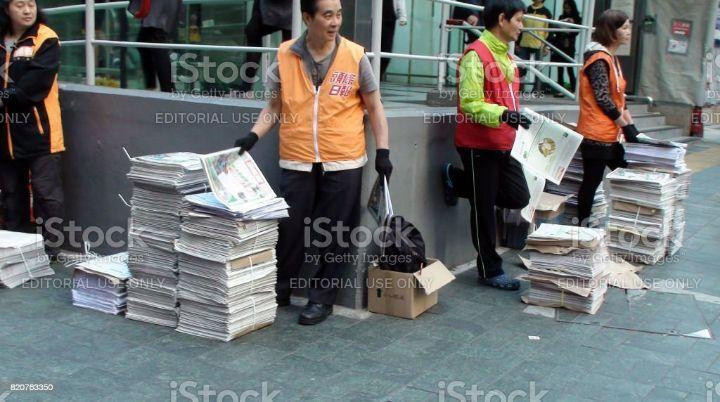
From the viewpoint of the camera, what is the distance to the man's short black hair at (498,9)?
197 inches

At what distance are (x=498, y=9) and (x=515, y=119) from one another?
77cm

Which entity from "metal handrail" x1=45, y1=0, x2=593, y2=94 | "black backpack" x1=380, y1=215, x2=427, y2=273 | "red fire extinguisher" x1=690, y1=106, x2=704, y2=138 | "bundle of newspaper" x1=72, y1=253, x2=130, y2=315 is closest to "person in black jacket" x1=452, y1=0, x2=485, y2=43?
"metal handrail" x1=45, y1=0, x2=593, y2=94

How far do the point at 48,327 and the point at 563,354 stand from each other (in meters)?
2.87

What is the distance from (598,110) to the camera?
5.85m

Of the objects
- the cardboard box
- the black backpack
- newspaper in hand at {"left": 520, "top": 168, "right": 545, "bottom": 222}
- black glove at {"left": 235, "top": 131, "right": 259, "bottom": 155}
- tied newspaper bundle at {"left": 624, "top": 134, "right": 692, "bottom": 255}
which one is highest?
black glove at {"left": 235, "top": 131, "right": 259, "bottom": 155}

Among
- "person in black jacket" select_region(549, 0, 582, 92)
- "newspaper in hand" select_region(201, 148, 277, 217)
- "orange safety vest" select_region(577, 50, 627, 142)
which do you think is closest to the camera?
"newspaper in hand" select_region(201, 148, 277, 217)

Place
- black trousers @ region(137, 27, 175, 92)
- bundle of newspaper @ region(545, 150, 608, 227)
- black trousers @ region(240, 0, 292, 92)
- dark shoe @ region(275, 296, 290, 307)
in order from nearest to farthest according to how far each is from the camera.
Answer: dark shoe @ region(275, 296, 290, 307) < black trousers @ region(240, 0, 292, 92) < black trousers @ region(137, 27, 175, 92) < bundle of newspaper @ region(545, 150, 608, 227)

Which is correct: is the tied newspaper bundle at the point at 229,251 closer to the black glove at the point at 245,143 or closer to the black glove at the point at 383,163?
the black glove at the point at 245,143

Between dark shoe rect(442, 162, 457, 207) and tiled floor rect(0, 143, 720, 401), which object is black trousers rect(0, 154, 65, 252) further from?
dark shoe rect(442, 162, 457, 207)

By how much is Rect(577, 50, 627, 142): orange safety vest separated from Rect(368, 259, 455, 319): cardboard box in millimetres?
1872

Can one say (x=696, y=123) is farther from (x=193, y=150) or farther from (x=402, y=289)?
(x=193, y=150)

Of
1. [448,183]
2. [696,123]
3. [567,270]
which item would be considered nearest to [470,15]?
[448,183]

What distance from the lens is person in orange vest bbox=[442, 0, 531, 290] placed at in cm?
493

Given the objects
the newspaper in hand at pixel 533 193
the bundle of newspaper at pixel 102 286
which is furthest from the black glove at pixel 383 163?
the bundle of newspaper at pixel 102 286
